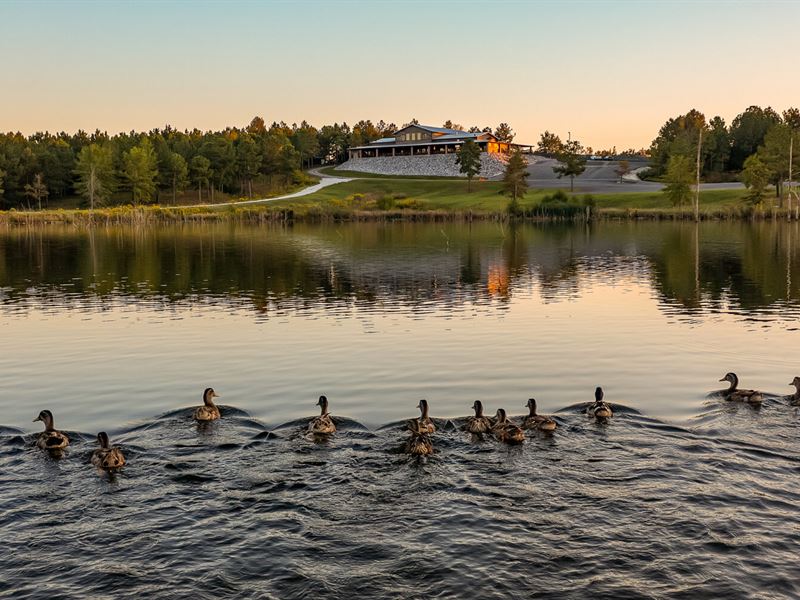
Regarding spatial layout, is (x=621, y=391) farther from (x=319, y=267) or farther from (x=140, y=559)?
(x=319, y=267)

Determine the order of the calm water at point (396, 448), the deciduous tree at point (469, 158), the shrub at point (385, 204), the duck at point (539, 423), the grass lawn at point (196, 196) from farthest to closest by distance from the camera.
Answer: the grass lawn at point (196, 196), the deciduous tree at point (469, 158), the shrub at point (385, 204), the duck at point (539, 423), the calm water at point (396, 448)

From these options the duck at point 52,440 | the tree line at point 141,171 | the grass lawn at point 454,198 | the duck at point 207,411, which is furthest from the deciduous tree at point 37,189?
the duck at point 52,440

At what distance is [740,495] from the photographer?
13.9 m

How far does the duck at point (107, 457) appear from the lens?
15.5 meters

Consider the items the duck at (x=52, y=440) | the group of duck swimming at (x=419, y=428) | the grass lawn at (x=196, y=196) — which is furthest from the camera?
the grass lawn at (x=196, y=196)

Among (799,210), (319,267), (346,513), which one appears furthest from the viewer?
(799,210)

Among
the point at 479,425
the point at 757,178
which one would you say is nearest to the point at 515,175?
the point at 757,178

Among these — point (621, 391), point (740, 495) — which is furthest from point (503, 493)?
point (621, 391)

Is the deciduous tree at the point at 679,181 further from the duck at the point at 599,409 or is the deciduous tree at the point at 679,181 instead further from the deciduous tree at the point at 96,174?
the deciduous tree at the point at 96,174

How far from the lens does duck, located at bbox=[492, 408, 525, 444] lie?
16734 mm

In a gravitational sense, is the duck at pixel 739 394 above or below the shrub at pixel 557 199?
below

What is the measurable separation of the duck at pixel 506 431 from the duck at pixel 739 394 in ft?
21.6

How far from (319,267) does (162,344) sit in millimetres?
27261

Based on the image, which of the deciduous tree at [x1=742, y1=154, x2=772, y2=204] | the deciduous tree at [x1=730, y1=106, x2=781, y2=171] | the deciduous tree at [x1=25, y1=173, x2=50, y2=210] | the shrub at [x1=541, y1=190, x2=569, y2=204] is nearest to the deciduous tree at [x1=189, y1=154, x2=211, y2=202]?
the deciduous tree at [x1=25, y1=173, x2=50, y2=210]
